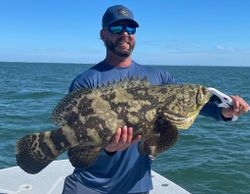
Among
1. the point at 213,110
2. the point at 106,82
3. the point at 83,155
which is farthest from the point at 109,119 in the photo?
the point at 213,110

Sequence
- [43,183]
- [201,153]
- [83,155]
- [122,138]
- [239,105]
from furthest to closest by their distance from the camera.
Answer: [201,153], [43,183], [239,105], [83,155], [122,138]

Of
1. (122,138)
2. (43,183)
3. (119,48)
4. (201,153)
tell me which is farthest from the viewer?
(201,153)

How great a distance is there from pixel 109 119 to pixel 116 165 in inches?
28.0

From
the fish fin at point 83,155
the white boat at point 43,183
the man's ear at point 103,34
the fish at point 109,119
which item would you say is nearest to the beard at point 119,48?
the man's ear at point 103,34

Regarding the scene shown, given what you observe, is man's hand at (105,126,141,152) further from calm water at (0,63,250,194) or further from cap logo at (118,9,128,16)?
calm water at (0,63,250,194)

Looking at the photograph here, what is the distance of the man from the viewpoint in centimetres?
477

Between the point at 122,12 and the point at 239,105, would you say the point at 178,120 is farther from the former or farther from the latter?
the point at 122,12

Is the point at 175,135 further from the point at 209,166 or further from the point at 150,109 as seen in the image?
the point at 209,166

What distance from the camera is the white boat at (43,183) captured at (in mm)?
7241

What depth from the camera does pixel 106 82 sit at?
4.76 m

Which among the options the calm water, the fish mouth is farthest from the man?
the calm water

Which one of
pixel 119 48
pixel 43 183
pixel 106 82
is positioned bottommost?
pixel 43 183

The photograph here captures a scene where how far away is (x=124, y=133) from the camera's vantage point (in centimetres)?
424

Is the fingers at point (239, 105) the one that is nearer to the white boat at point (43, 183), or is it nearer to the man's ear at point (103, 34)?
the man's ear at point (103, 34)
